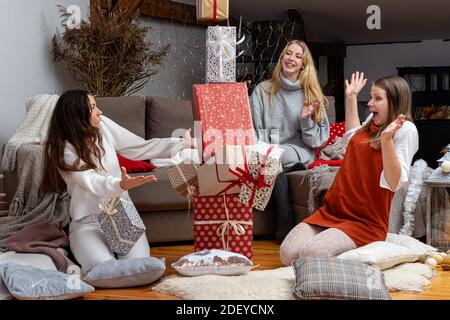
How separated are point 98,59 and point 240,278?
260 centimetres

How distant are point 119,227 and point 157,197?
812 millimetres

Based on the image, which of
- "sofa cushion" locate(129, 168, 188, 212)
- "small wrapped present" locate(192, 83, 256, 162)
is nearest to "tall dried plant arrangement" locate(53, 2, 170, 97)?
"sofa cushion" locate(129, 168, 188, 212)

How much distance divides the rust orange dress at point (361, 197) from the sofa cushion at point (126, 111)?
5.01 ft

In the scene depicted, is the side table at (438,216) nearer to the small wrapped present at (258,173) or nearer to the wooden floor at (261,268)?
the wooden floor at (261,268)

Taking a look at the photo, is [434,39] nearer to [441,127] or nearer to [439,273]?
[441,127]

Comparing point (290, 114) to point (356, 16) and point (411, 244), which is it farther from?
point (356, 16)

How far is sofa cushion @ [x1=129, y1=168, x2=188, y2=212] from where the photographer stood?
4.02 m

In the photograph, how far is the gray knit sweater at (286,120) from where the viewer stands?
4.20 meters

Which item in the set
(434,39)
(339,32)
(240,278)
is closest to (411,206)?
(240,278)

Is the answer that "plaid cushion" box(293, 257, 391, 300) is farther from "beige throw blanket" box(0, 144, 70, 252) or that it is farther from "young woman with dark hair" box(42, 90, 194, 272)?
"beige throw blanket" box(0, 144, 70, 252)

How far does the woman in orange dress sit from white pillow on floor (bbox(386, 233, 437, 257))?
0.63ft

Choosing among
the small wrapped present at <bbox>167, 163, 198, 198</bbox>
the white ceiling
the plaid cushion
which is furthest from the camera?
the white ceiling

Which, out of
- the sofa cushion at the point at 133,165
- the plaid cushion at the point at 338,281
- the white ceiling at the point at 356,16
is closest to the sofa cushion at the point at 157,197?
the sofa cushion at the point at 133,165

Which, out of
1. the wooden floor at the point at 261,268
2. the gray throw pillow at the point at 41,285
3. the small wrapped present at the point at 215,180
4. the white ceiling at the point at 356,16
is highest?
the white ceiling at the point at 356,16
